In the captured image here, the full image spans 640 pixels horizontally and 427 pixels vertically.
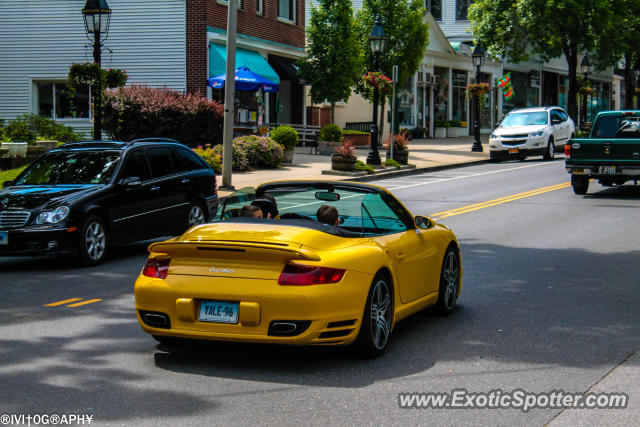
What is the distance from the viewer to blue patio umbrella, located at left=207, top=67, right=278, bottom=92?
32.2m

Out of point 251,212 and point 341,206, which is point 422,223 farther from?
point 251,212

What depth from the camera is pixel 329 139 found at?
118 ft

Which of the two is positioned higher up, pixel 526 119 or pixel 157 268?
pixel 526 119

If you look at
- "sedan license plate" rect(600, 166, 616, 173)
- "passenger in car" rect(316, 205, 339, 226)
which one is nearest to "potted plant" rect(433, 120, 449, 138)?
"sedan license plate" rect(600, 166, 616, 173)

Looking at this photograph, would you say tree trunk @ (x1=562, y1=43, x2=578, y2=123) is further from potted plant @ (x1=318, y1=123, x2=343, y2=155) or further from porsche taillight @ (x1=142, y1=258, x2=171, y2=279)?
porsche taillight @ (x1=142, y1=258, x2=171, y2=279)

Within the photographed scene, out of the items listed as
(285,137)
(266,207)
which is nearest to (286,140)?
(285,137)

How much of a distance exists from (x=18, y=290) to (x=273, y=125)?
27637 mm

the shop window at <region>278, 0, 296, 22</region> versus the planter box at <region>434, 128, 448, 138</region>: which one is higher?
the shop window at <region>278, 0, 296, 22</region>

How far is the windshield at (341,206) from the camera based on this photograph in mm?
7480

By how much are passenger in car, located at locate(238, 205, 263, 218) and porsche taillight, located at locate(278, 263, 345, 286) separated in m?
1.09

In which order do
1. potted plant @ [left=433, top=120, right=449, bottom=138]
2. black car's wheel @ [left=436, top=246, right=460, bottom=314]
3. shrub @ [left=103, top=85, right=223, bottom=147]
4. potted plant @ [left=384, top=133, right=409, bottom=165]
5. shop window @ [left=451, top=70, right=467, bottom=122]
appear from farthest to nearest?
1. shop window @ [left=451, top=70, right=467, bottom=122]
2. potted plant @ [left=433, top=120, right=449, bottom=138]
3. potted plant @ [left=384, top=133, right=409, bottom=165]
4. shrub @ [left=103, top=85, right=223, bottom=147]
5. black car's wheel @ [left=436, top=246, right=460, bottom=314]

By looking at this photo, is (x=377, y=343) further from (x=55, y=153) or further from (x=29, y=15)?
(x=29, y=15)

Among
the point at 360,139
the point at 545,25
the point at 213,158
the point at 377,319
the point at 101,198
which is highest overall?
the point at 545,25

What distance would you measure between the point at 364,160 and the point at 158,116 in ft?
26.5
